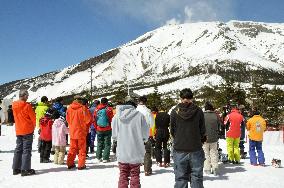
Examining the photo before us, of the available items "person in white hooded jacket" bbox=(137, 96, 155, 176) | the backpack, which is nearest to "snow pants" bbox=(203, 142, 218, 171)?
"person in white hooded jacket" bbox=(137, 96, 155, 176)

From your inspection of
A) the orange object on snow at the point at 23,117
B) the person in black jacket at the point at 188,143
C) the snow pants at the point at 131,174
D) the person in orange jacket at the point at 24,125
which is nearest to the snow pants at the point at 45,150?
the person in orange jacket at the point at 24,125

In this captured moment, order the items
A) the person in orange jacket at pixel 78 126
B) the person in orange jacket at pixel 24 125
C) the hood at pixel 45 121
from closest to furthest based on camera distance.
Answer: the person in orange jacket at pixel 24 125 < the person in orange jacket at pixel 78 126 < the hood at pixel 45 121

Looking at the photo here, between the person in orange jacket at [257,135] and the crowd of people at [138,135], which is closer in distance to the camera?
the crowd of people at [138,135]

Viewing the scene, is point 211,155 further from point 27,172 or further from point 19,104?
point 19,104

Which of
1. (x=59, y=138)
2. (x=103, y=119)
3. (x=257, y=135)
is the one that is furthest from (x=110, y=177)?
(x=257, y=135)

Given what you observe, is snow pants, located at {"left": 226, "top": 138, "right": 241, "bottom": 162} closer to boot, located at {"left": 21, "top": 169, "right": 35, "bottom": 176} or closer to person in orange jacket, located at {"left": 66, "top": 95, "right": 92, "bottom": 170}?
person in orange jacket, located at {"left": 66, "top": 95, "right": 92, "bottom": 170}

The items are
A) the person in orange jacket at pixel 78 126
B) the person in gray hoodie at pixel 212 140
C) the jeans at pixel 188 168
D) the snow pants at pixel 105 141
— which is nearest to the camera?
the jeans at pixel 188 168

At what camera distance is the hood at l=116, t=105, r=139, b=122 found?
7.44 m

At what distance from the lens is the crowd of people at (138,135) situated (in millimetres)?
7328

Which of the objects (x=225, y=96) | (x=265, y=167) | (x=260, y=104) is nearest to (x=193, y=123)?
(x=265, y=167)

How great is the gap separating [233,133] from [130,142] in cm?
675

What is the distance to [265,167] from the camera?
13.0m

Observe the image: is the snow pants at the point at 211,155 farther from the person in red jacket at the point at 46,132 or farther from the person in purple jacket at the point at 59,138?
the person in red jacket at the point at 46,132

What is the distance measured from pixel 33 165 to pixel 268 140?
54.9 ft
